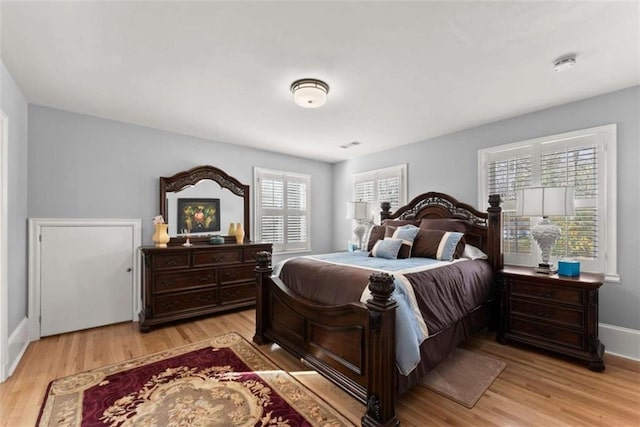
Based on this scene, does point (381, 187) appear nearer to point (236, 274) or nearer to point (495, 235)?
point (495, 235)

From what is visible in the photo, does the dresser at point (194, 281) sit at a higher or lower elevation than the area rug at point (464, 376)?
higher

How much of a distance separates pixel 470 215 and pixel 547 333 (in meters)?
1.44

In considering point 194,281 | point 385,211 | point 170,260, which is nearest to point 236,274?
point 194,281

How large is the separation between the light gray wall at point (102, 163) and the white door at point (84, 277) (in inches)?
9.5

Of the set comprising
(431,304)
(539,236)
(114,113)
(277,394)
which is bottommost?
(277,394)

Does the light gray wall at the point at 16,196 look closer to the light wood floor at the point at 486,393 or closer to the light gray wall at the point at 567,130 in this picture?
the light wood floor at the point at 486,393

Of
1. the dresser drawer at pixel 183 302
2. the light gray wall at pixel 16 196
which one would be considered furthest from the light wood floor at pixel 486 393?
the light gray wall at pixel 16 196

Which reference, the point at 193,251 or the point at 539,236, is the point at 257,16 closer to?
the point at 193,251

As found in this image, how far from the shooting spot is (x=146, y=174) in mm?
3801

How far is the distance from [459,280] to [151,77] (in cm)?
324

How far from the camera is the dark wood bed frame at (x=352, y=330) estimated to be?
1730mm

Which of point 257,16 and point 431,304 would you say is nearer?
point 257,16

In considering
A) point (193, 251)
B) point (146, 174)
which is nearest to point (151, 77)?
point (146, 174)

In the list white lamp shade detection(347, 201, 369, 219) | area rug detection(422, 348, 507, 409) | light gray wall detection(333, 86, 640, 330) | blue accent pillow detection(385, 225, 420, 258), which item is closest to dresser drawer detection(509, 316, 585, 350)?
area rug detection(422, 348, 507, 409)
